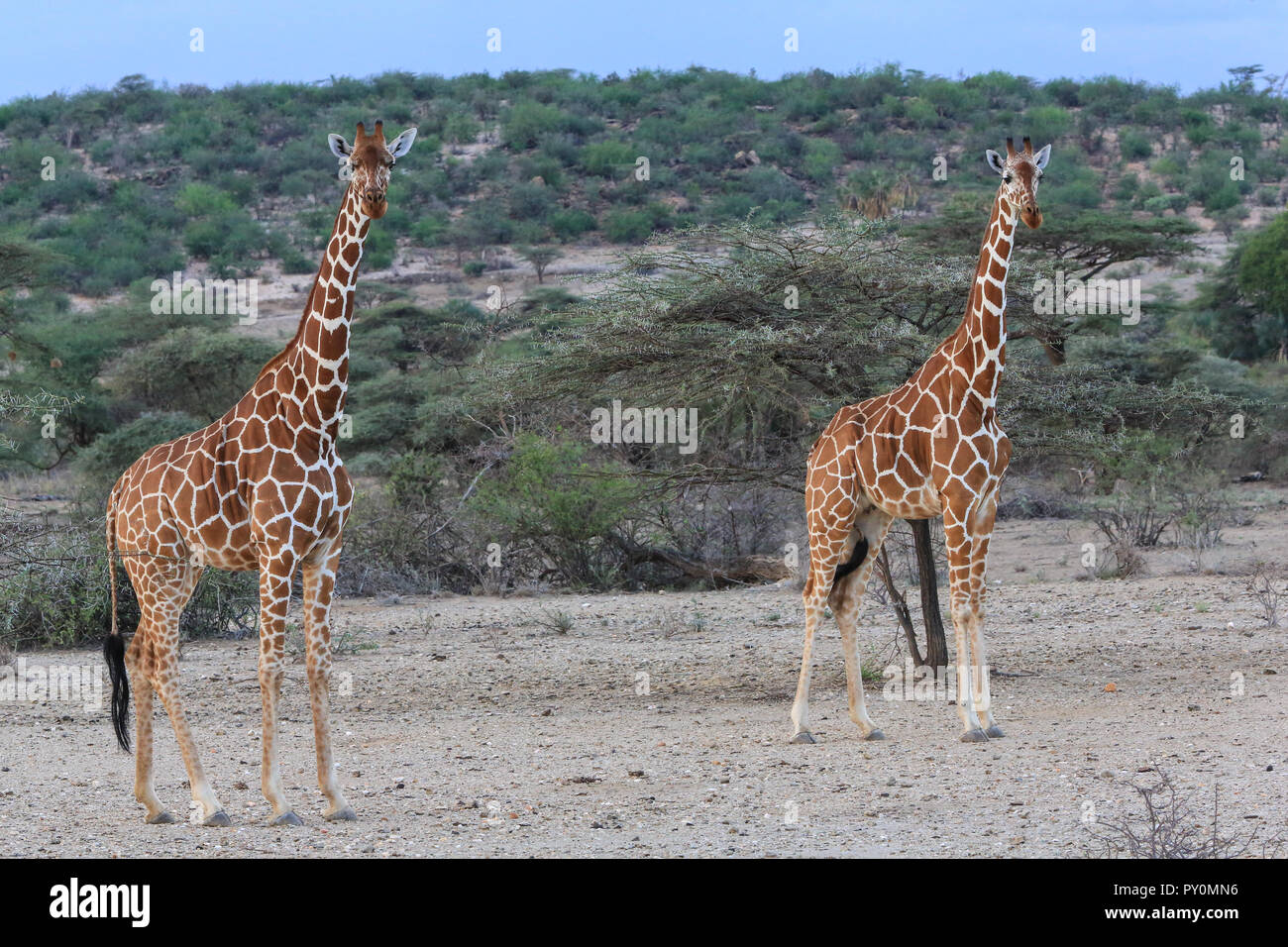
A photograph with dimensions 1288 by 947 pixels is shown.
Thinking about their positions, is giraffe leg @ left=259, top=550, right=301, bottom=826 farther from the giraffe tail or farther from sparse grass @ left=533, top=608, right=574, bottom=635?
sparse grass @ left=533, top=608, right=574, bottom=635

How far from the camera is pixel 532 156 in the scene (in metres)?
45.2

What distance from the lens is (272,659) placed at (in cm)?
→ 640

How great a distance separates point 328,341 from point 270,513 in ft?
2.73

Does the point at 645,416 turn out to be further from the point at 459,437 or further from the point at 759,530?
the point at 459,437

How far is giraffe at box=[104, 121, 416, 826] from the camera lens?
6293mm

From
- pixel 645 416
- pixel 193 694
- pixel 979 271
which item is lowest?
pixel 193 694

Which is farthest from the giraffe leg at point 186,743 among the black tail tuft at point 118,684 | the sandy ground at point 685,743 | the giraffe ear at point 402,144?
the giraffe ear at point 402,144

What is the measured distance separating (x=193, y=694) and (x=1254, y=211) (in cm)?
3899

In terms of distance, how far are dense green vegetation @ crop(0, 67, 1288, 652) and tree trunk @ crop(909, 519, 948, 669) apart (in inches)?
36.5

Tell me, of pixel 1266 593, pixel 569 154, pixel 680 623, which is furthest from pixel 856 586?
pixel 569 154

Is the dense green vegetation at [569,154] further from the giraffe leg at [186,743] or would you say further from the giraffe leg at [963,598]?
the giraffe leg at [186,743]

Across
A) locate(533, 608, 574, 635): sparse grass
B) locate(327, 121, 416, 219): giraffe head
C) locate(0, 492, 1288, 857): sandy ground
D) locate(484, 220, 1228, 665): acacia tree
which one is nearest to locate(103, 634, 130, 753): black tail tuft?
locate(0, 492, 1288, 857): sandy ground

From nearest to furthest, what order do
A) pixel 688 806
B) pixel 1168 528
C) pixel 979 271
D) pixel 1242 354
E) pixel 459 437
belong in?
1. pixel 688 806
2. pixel 979 271
3. pixel 1168 528
4. pixel 459 437
5. pixel 1242 354

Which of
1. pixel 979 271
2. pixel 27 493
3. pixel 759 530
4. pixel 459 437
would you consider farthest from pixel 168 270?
pixel 979 271
